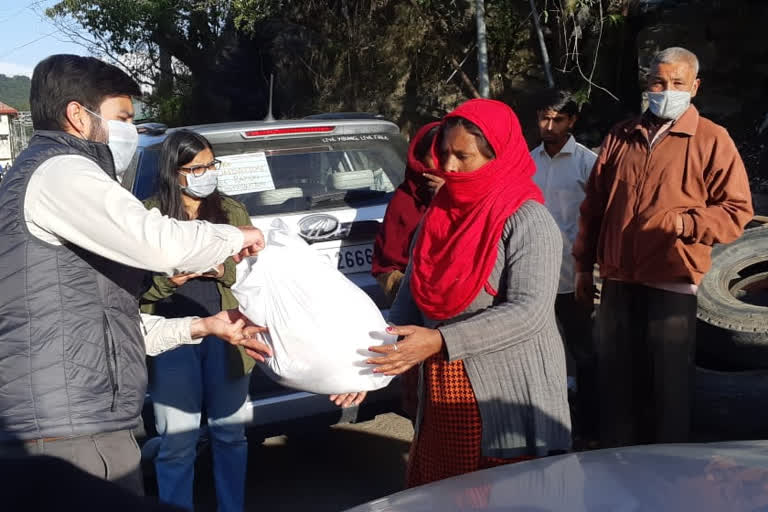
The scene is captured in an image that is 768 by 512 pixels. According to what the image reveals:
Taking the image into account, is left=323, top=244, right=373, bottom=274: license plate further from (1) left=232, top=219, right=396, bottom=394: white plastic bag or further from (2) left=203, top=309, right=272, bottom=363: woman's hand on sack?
(1) left=232, top=219, right=396, bottom=394: white plastic bag

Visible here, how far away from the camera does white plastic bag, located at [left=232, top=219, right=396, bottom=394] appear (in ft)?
7.63

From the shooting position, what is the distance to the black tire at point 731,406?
13.8 ft

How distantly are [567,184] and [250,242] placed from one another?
2.55 meters

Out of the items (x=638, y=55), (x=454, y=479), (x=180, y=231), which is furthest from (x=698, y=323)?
(x=638, y=55)

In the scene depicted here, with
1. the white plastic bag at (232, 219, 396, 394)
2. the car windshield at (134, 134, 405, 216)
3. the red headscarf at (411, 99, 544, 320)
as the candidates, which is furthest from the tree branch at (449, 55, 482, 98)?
the white plastic bag at (232, 219, 396, 394)

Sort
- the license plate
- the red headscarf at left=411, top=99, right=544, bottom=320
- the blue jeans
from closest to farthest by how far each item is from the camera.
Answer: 1. the red headscarf at left=411, top=99, right=544, bottom=320
2. the blue jeans
3. the license plate

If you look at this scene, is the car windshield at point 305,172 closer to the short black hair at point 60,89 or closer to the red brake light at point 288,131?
the red brake light at point 288,131

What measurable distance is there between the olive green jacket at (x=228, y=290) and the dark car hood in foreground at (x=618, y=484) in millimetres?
1490

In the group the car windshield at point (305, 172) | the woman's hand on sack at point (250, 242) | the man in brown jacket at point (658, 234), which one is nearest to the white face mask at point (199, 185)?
the car windshield at point (305, 172)

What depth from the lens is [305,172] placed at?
430cm

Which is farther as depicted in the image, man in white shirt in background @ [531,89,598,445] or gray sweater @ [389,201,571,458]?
man in white shirt in background @ [531,89,598,445]

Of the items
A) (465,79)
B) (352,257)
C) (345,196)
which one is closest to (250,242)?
(352,257)

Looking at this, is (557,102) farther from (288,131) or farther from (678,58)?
(288,131)

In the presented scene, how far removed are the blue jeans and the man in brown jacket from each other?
5.99 ft
